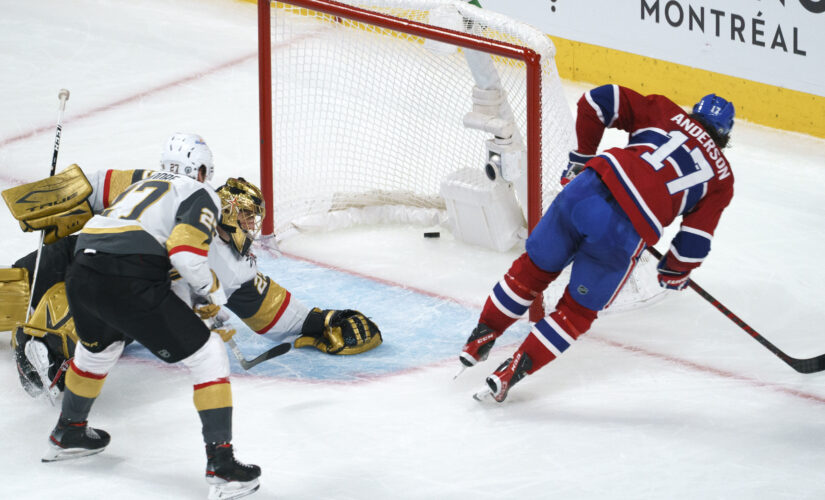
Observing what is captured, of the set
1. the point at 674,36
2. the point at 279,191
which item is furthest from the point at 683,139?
the point at 674,36

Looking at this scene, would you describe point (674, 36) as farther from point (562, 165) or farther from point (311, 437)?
point (311, 437)

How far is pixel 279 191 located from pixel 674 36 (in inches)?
78.0

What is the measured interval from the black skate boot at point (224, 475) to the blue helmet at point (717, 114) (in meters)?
1.60

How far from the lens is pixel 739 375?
3.62m

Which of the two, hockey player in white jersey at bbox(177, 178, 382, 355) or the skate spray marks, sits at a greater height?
hockey player in white jersey at bbox(177, 178, 382, 355)

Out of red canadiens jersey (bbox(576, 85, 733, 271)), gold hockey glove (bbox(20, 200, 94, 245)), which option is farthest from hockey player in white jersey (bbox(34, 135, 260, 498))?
red canadiens jersey (bbox(576, 85, 733, 271))

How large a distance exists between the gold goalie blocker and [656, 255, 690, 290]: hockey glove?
1655 millimetres

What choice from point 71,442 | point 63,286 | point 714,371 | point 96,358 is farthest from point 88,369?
point 714,371

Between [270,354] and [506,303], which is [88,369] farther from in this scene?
[506,303]

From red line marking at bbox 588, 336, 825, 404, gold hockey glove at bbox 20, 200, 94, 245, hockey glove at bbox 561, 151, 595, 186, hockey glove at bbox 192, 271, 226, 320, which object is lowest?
red line marking at bbox 588, 336, 825, 404

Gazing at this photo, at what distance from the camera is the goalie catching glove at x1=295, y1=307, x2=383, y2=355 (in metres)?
3.76

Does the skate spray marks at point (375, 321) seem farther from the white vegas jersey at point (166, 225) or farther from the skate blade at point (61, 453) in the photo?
the white vegas jersey at point (166, 225)

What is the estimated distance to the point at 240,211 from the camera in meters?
3.48

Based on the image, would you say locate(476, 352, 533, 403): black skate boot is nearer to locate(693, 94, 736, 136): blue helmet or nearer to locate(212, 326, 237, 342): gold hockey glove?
locate(212, 326, 237, 342): gold hockey glove
